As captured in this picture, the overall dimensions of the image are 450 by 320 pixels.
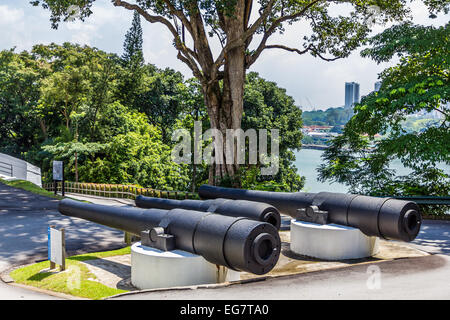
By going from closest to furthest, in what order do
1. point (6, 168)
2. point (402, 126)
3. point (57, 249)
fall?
point (57, 249) < point (402, 126) < point (6, 168)

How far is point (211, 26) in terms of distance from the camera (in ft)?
56.1

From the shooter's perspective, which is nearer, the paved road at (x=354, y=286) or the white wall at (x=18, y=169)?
the paved road at (x=354, y=286)

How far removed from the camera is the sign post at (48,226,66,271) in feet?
25.1

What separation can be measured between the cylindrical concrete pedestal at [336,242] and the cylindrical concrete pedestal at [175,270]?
2416 mm

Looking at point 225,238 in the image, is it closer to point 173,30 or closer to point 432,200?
point 432,200

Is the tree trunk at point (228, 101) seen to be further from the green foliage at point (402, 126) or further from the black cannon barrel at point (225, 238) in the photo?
the black cannon barrel at point (225, 238)

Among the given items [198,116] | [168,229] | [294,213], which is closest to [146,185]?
[198,116]

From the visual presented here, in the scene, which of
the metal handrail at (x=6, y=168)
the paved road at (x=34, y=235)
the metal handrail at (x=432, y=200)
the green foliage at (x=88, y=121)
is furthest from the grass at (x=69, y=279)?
the metal handrail at (x=6, y=168)

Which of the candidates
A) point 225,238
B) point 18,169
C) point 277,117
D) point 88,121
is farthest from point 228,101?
point 88,121

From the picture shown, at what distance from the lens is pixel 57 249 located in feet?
25.4

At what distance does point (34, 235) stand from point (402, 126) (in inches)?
465

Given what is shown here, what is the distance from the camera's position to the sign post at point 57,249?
301 inches

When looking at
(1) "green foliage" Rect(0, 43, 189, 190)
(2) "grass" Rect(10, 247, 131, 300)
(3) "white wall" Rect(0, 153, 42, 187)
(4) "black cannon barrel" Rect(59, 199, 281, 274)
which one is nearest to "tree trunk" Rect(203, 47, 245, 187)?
(2) "grass" Rect(10, 247, 131, 300)

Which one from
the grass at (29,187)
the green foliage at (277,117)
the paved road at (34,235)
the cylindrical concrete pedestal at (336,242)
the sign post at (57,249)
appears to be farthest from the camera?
the green foliage at (277,117)
